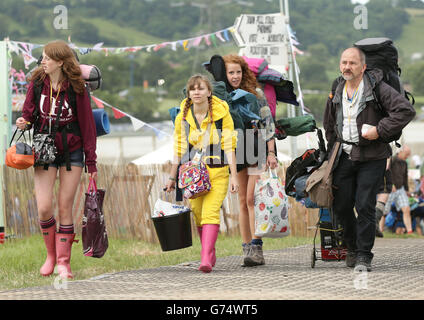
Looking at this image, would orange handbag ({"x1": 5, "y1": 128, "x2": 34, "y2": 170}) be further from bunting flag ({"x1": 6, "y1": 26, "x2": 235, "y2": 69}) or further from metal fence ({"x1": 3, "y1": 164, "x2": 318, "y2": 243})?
metal fence ({"x1": 3, "y1": 164, "x2": 318, "y2": 243})

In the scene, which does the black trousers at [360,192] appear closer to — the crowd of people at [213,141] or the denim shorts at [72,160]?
the crowd of people at [213,141]

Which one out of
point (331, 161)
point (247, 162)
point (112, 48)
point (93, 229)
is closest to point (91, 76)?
point (93, 229)

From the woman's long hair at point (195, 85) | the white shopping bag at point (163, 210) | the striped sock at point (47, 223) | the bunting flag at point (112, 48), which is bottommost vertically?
the striped sock at point (47, 223)

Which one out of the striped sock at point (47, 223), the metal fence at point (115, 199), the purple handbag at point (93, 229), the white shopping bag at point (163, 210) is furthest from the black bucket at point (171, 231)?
the metal fence at point (115, 199)

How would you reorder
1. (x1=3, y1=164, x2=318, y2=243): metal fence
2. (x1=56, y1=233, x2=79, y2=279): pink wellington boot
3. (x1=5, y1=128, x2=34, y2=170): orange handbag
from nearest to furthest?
(x1=5, y1=128, x2=34, y2=170): orange handbag
(x1=56, y1=233, x2=79, y2=279): pink wellington boot
(x1=3, y1=164, x2=318, y2=243): metal fence

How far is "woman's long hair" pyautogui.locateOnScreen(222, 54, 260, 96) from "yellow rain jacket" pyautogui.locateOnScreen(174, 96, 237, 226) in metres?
0.49

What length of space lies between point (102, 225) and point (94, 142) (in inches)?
26.5

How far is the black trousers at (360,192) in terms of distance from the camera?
6.61 m

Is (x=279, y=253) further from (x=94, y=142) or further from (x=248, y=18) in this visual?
(x=248, y=18)

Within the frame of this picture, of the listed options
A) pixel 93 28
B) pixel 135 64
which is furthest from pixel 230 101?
pixel 93 28

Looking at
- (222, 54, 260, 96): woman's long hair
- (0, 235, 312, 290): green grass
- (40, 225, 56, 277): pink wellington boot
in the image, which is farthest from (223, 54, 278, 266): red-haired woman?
(40, 225, 56, 277): pink wellington boot

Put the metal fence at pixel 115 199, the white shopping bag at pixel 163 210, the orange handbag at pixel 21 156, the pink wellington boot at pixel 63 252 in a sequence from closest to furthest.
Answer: the orange handbag at pixel 21 156 < the pink wellington boot at pixel 63 252 < the white shopping bag at pixel 163 210 < the metal fence at pixel 115 199

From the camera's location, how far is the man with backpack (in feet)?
21.0
